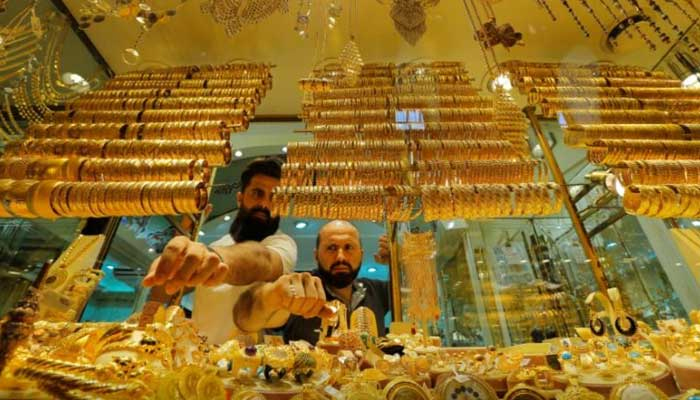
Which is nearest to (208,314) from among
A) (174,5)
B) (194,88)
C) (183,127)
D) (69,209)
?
(69,209)

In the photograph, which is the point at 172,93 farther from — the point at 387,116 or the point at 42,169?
the point at 387,116

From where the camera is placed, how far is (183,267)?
0.72 m

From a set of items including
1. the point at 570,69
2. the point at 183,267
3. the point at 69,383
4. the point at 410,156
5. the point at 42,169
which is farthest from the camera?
the point at 570,69

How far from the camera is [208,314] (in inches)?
43.1

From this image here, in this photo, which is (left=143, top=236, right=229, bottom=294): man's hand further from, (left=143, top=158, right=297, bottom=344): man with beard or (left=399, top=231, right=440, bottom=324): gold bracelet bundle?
(left=399, top=231, right=440, bottom=324): gold bracelet bundle

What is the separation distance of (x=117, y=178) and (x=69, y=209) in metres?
0.16

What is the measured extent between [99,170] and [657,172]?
163 centimetres

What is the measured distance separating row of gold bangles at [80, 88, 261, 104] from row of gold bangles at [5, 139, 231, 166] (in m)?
0.44

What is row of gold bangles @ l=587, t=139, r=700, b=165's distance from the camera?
1189 millimetres

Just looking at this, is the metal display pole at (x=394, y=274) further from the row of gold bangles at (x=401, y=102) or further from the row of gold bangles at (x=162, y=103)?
the row of gold bangles at (x=162, y=103)

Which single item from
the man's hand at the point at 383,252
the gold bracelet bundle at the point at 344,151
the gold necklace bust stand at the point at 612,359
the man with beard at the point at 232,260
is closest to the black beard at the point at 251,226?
the man with beard at the point at 232,260

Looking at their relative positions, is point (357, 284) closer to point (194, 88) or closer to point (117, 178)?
point (117, 178)

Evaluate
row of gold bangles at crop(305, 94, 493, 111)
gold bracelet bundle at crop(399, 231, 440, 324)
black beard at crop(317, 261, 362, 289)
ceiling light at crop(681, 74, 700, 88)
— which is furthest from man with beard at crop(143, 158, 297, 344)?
ceiling light at crop(681, 74, 700, 88)

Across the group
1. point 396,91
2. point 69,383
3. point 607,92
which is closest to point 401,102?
point 396,91
